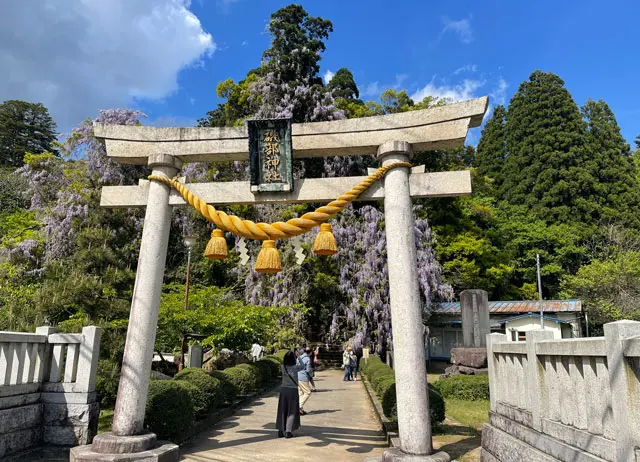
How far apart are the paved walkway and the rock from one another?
462 cm

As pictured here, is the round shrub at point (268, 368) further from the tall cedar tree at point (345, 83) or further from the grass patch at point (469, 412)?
the tall cedar tree at point (345, 83)

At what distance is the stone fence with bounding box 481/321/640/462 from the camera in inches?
107

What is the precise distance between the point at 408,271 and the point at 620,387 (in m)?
3.01

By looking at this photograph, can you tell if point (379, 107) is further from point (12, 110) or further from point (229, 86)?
point (12, 110)

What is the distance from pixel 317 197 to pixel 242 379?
7217 mm

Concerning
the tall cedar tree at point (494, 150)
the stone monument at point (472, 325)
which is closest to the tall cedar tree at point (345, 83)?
the tall cedar tree at point (494, 150)

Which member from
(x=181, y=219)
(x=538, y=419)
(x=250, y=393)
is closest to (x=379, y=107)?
(x=181, y=219)

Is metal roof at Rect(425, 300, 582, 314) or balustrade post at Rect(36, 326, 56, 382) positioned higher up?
metal roof at Rect(425, 300, 582, 314)

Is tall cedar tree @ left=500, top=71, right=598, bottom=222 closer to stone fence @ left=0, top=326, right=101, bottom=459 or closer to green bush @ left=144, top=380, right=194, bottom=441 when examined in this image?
green bush @ left=144, top=380, right=194, bottom=441

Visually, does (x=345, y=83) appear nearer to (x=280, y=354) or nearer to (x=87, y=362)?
(x=280, y=354)

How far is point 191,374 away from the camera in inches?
339

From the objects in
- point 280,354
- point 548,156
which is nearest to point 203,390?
point 280,354

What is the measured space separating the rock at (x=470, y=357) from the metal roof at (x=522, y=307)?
760 centimetres

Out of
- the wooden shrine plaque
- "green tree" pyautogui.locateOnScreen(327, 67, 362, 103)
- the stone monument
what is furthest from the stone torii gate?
"green tree" pyautogui.locateOnScreen(327, 67, 362, 103)
